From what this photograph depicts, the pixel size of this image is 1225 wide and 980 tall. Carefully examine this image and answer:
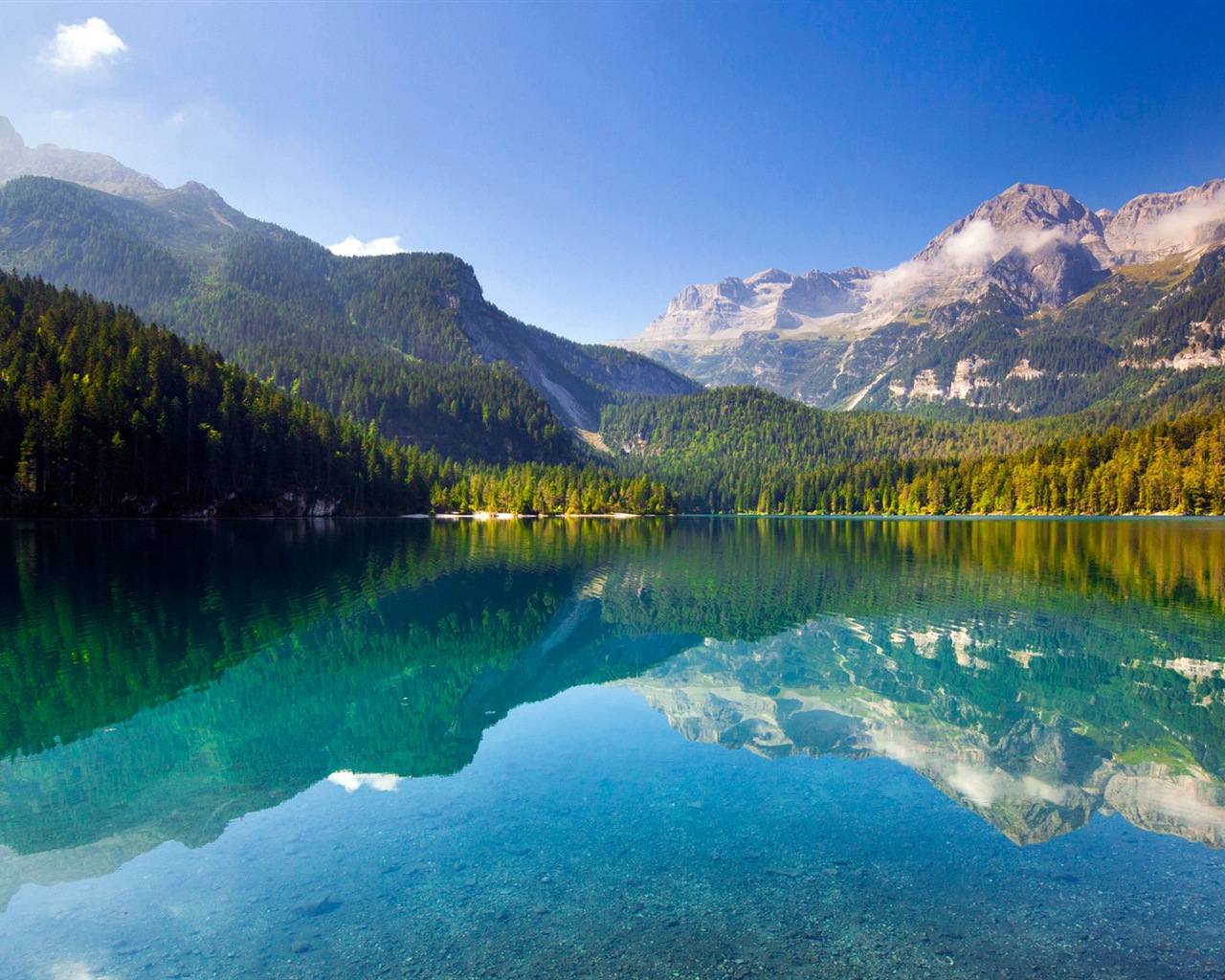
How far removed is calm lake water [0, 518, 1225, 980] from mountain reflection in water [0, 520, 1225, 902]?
5.7 inches

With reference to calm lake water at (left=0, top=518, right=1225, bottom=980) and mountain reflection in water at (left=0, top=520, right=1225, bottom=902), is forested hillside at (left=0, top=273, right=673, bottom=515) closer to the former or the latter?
mountain reflection in water at (left=0, top=520, right=1225, bottom=902)

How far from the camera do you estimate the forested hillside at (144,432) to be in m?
91.6

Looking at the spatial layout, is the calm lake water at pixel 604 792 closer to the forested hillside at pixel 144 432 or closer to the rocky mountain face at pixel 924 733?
the rocky mountain face at pixel 924 733

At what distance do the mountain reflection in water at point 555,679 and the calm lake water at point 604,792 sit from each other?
0.14 metres

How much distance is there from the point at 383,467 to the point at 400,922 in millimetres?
156874

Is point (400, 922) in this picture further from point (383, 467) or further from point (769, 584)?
point (383, 467)

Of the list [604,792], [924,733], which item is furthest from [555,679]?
[924,733]

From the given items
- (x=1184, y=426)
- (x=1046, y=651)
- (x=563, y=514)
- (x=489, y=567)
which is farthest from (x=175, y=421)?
(x=1184, y=426)

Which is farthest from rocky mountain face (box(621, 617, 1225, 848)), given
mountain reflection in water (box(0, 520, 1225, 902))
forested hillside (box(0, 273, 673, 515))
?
forested hillside (box(0, 273, 673, 515))

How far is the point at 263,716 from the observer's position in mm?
18859

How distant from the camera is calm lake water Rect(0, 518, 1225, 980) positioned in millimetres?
9375

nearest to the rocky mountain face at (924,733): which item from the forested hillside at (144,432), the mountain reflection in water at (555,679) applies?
the mountain reflection in water at (555,679)

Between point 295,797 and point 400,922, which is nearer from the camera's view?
point 400,922

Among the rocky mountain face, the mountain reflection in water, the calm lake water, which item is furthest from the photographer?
the mountain reflection in water
